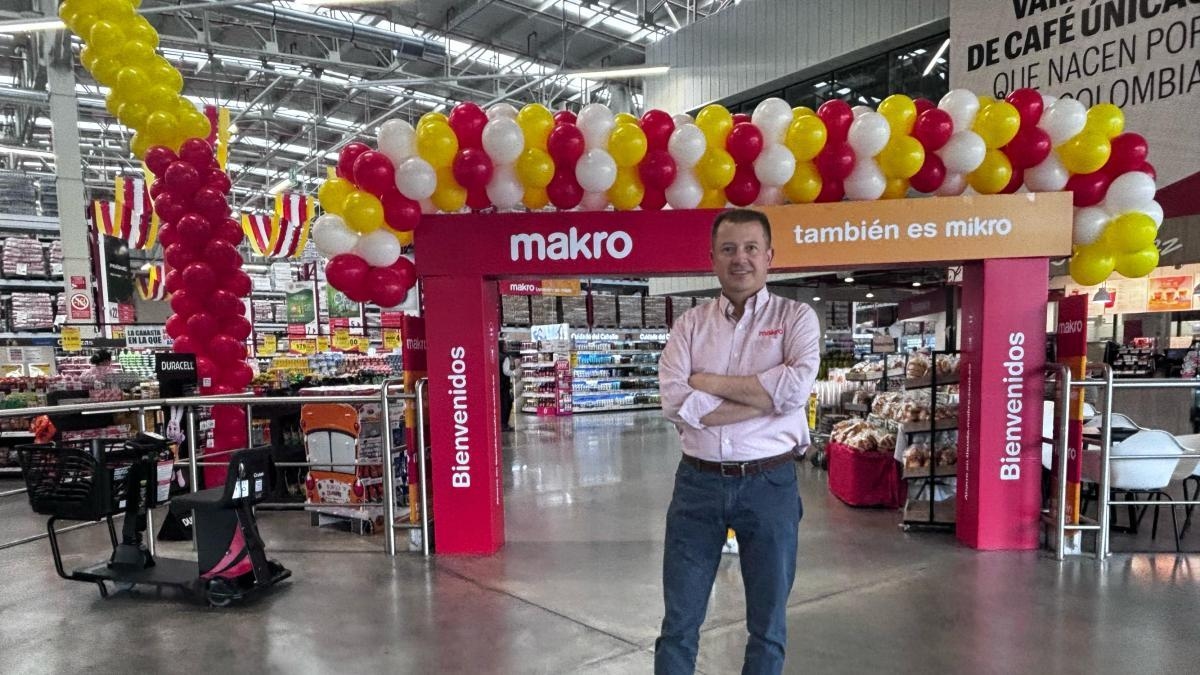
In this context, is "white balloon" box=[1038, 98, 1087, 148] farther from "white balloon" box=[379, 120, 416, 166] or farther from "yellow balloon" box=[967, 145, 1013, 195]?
"white balloon" box=[379, 120, 416, 166]

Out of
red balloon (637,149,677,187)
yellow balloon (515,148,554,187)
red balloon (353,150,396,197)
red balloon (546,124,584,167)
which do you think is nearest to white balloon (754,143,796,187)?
red balloon (637,149,677,187)

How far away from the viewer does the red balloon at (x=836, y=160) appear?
4176mm

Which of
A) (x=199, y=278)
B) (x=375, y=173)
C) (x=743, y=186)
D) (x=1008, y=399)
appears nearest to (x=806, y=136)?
(x=743, y=186)

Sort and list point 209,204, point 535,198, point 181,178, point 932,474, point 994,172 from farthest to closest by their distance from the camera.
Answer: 1. point 209,204
2. point 181,178
3. point 932,474
4. point 535,198
5. point 994,172

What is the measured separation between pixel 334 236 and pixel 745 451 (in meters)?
3.07

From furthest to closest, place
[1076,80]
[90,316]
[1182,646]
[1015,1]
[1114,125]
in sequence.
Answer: [90,316] < [1015,1] < [1076,80] < [1114,125] < [1182,646]

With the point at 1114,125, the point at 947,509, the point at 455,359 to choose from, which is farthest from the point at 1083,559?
the point at 455,359

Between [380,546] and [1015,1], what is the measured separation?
26.0 ft

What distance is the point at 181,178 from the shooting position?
547 cm

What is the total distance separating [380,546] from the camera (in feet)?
15.9

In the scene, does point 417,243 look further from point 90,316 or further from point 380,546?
point 90,316

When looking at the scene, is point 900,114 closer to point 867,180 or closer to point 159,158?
point 867,180

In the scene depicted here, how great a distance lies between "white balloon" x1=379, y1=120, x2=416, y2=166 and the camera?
4055mm

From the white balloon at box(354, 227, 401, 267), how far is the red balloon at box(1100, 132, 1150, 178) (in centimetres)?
465
